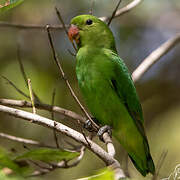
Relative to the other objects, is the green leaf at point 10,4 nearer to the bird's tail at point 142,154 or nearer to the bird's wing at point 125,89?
the bird's wing at point 125,89

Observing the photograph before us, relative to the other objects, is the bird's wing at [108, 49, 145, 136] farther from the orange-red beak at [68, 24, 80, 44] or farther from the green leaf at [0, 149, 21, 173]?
the green leaf at [0, 149, 21, 173]

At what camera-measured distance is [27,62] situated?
5184 mm

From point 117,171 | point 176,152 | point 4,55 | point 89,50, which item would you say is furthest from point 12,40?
Result: point 117,171

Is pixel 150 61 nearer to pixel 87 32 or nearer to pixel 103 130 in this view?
pixel 87 32

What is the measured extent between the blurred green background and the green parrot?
1.30 meters

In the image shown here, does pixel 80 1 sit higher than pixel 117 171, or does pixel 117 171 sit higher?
pixel 80 1

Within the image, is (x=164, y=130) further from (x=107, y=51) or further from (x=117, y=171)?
(x=117, y=171)

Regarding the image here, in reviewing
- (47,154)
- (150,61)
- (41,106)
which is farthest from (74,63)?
(47,154)

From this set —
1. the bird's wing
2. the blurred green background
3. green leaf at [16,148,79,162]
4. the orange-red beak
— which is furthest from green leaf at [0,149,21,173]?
the blurred green background

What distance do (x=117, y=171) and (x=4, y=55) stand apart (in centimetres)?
391

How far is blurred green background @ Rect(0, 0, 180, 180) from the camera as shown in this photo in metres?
4.89

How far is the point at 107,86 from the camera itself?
3314mm

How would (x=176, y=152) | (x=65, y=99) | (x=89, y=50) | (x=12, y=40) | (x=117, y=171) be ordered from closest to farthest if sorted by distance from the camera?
(x=117, y=171)
(x=89, y=50)
(x=176, y=152)
(x=65, y=99)
(x=12, y=40)

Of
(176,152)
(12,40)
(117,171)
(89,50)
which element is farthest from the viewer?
(12,40)
